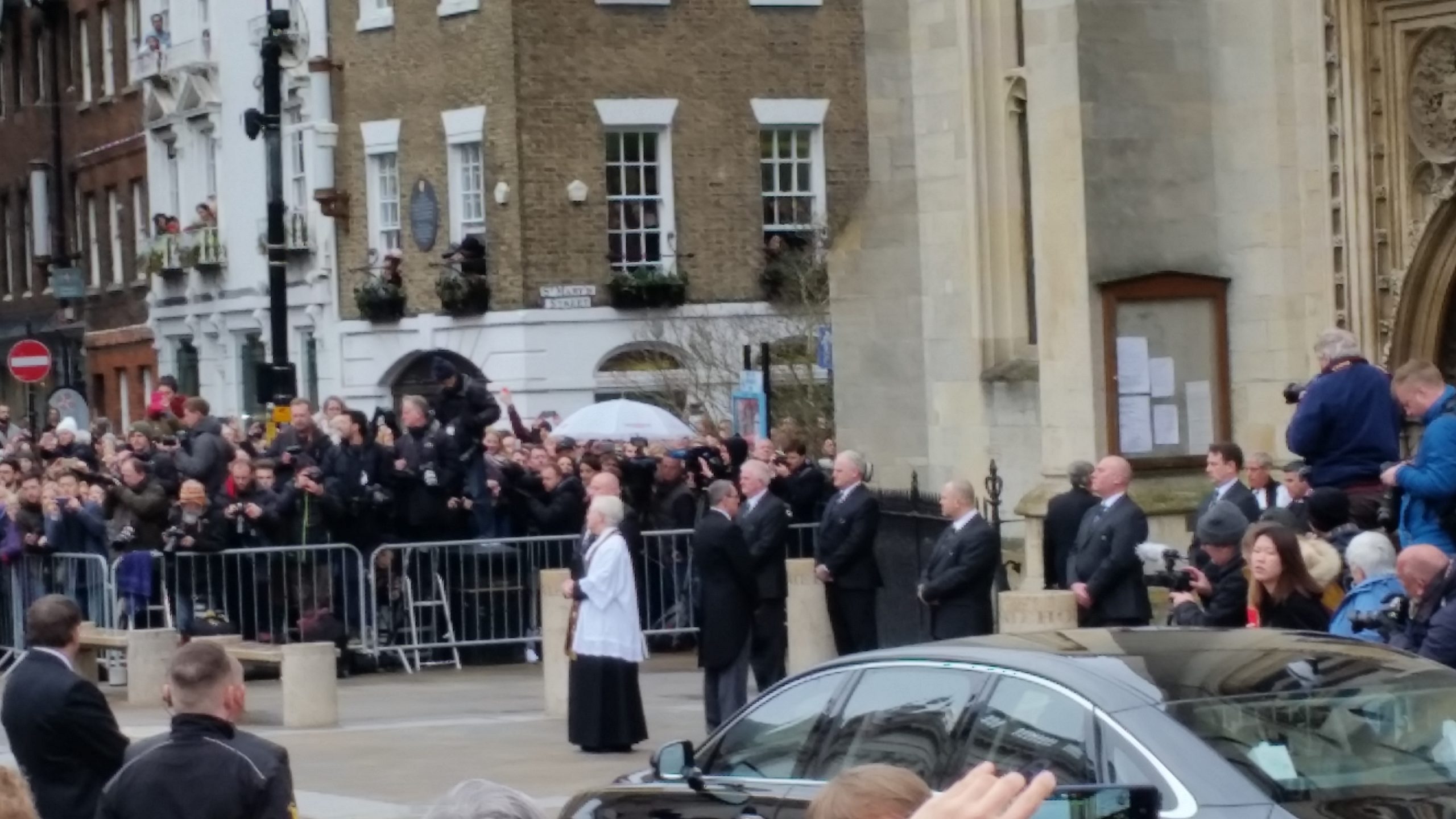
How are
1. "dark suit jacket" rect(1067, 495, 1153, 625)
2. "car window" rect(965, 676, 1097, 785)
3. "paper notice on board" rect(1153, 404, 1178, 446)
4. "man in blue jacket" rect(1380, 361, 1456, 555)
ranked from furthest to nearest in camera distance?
"paper notice on board" rect(1153, 404, 1178, 446) < "dark suit jacket" rect(1067, 495, 1153, 625) < "man in blue jacket" rect(1380, 361, 1456, 555) < "car window" rect(965, 676, 1097, 785)

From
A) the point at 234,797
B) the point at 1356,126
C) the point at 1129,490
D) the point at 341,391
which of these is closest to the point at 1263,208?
the point at 1356,126

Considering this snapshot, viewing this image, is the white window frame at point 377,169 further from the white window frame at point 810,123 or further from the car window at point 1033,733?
the car window at point 1033,733

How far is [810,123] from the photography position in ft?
137

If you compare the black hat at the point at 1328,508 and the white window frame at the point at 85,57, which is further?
the white window frame at the point at 85,57

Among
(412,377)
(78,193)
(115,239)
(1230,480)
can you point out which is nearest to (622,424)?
(1230,480)

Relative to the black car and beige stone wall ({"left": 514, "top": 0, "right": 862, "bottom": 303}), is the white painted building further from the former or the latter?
the black car

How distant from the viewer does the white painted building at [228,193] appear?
44.1 meters

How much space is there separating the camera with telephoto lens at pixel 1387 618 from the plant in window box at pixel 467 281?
2879 cm

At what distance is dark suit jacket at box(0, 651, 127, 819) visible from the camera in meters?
9.48

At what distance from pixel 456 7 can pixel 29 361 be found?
28.0 feet

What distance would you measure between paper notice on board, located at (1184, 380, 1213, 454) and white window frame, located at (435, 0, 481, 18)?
828 inches

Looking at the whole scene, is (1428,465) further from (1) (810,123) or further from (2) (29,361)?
(1) (810,123)

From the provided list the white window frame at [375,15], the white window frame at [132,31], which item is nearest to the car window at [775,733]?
the white window frame at [375,15]

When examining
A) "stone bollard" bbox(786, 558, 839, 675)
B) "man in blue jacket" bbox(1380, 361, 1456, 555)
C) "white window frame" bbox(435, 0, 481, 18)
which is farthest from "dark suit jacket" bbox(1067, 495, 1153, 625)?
"white window frame" bbox(435, 0, 481, 18)
